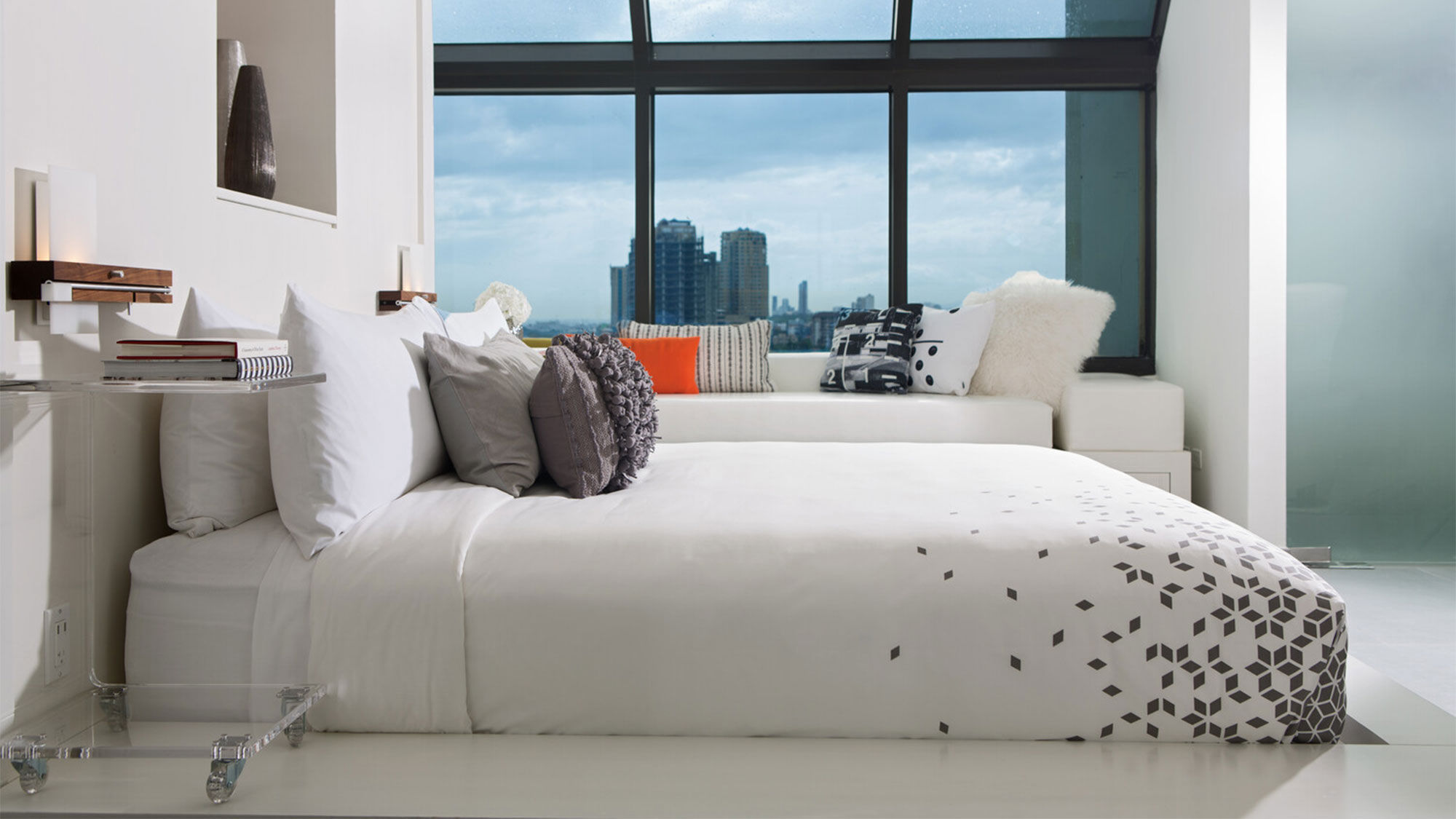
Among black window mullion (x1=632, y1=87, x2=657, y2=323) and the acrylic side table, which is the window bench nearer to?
black window mullion (x1=632, y1=87, x2=657, y2=323)

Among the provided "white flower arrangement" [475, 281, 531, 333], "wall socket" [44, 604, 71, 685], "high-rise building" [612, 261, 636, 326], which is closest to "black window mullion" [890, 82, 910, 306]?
"high-rise building" [612, 261, 636, 326]

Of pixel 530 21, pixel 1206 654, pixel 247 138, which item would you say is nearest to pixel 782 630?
pixel 1206 654

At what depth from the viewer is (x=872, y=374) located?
14.5 feet

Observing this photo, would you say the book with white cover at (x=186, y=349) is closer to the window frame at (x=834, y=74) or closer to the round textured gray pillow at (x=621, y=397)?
the round textured gray pillow at (x=621, y=397)

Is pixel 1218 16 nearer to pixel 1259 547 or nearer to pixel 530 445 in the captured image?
pixel 1259 547

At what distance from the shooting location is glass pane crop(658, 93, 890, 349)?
506 cm

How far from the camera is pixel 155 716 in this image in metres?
1.57

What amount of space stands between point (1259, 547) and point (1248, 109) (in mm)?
2766

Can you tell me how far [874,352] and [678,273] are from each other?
4.02ft

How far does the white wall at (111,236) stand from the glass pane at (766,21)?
9.89ft

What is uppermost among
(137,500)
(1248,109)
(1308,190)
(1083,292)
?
(1248,109)

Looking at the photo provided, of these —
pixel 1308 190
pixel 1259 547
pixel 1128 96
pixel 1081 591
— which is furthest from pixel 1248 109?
pixel 1081 591

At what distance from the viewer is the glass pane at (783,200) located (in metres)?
5.06

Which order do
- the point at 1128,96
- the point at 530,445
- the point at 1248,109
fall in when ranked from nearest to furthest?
the point at 530,445
the point at 1248,109
the point at 1128,96
